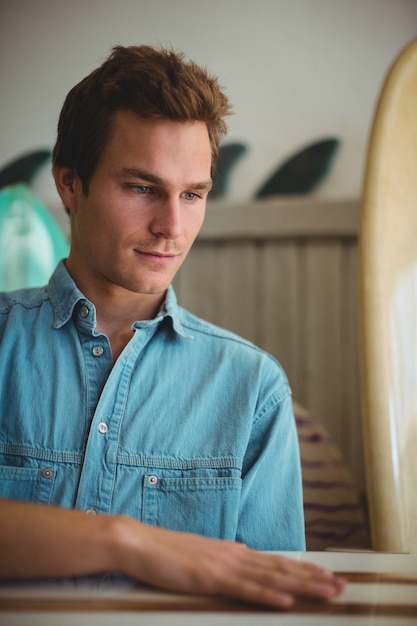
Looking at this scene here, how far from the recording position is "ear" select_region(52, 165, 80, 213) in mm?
1112

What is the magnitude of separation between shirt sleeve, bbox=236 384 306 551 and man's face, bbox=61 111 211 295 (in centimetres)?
25

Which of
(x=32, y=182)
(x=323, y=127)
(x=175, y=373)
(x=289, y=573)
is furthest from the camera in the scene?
(x=32, y=182)

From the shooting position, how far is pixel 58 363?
3.28 feet

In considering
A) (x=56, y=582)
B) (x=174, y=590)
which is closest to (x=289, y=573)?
(x=174, y=590)

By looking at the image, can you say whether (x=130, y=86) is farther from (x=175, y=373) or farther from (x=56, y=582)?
(x=56, y=582)

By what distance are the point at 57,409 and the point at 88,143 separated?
377 mm

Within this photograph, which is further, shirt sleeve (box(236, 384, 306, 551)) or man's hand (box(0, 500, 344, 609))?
shirt sleeve (box(236, 384, 306, 551))

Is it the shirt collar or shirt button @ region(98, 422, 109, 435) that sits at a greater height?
the shirt collar

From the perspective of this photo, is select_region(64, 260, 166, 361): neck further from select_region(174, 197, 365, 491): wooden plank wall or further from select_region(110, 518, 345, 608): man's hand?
select_region(174, 197, 365, 491): wooden plank wall

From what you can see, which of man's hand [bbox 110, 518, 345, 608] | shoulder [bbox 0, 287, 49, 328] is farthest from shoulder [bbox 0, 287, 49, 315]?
man's hand [bbox 110, 518, 345, 608]

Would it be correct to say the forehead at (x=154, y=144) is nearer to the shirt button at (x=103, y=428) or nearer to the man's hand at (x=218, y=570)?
the shirt button at (x=103, y=428)

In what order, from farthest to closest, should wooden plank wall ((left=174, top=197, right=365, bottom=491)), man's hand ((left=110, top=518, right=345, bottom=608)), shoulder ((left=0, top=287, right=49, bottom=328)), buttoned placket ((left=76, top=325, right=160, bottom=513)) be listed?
wooden plank wall ((left=174, top=197, right=365, bottom=491))
shoulder ((left=0, top=287, right=49, bottom=328))
buttoned placket ((left=76, top=325, right=160, bottom=513))
man's hand ((left=110, top=518, right=345, bottom=608))

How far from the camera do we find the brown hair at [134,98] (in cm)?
99

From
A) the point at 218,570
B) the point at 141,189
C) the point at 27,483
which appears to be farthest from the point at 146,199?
the point at 218,570
